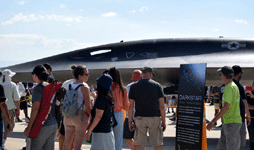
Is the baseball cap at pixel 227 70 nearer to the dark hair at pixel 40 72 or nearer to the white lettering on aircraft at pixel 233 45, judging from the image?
the dark hair at pixel 40 72

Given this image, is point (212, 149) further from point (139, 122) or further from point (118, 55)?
point (118, 55)

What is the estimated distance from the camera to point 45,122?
3.60 metres

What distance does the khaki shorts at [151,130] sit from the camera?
4.54 m

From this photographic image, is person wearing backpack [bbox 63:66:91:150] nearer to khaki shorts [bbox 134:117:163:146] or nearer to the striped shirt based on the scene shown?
khaki shorts [bbox 134:117:163:146]

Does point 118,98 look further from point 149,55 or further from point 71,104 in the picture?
point 149,55

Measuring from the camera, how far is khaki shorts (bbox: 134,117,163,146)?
14.9 feet

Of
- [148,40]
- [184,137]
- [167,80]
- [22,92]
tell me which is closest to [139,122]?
[184,137]

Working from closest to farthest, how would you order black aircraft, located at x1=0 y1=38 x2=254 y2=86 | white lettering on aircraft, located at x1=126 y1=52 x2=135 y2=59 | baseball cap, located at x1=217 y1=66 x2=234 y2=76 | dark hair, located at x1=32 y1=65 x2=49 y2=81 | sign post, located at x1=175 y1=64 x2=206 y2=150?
1. dark hair, located at x1=32 y1=65 x2=49 y2=81
2. baseball cap, located at x1=217 y1=66 x2=234 y2=76
3. sign post, located at x1=175 y1=64 x2=206 y2=150
4. black aircraft, located at x1=0 y1=38 x2=254 y2=86
5. white lettering on aircraft, located at x1=126 y1=52 x2=135 y2=59

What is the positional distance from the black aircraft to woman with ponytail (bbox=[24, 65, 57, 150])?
6.04m

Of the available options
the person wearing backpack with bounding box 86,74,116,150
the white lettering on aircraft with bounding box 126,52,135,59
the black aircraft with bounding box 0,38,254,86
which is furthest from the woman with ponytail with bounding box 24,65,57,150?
the white lettering on aircraft with bounding box 126,52,135,59

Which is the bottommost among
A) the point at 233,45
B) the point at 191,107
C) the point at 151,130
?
the point at 151,130

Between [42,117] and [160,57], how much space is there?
23.5ft

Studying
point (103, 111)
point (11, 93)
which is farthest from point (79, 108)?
point (11, 93)

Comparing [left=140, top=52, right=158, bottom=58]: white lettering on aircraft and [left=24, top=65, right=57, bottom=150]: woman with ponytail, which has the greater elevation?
[left=140, top=52, right=158, bottom=58]: white lettering on aircraft
